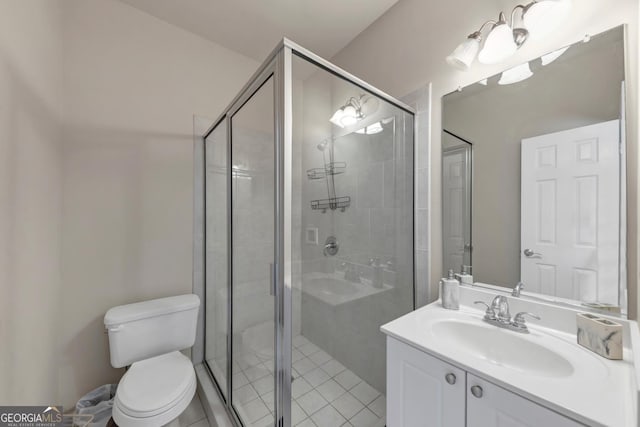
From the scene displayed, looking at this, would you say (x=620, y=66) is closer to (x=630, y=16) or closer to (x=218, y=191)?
(x=630, y=16)

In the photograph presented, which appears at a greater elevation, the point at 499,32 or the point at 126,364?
the point at 499,32

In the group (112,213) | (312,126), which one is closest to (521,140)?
(312,126)

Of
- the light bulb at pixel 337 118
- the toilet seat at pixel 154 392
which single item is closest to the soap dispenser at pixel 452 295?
the light bulb at pixel 337 118

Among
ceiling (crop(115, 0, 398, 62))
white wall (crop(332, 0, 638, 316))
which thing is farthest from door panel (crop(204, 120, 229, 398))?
white wall (crop(332, 0, 638, 316))

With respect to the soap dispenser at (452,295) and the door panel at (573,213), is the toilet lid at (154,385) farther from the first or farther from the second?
the door panel at (573,213)

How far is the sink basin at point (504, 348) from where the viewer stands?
2.75 feet

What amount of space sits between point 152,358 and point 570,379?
6.41 feet

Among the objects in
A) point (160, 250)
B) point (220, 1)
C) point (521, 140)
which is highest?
point (220, 1)

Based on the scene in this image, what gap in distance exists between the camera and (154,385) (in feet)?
4.05

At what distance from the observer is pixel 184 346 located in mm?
1587

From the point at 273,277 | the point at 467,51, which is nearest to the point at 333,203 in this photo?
the point at 273,277

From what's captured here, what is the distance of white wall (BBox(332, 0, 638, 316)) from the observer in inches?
34.2

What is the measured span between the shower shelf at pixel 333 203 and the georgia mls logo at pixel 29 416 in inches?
55.4

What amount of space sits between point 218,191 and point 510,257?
1.77 meters
